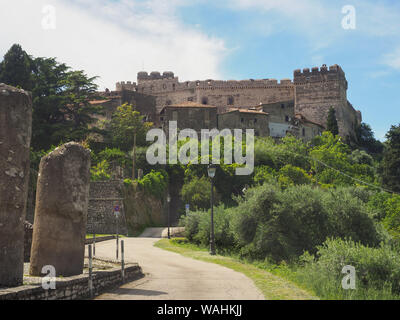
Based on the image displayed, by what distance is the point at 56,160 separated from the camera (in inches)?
414

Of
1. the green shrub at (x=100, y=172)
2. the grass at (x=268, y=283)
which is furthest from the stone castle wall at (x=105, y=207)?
the grass at (x=268, y=283)

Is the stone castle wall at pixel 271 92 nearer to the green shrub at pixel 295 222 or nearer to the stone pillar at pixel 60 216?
the green shrub at pixel 295 222

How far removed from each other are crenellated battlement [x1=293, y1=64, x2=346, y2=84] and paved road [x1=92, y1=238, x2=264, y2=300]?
59.4 meters

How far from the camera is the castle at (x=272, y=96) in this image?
Result: 66.9m

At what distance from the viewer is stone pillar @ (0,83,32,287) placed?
8000mm

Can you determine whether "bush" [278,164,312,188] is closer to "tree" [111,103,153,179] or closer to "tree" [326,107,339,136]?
"tree" [111,103,153,179]

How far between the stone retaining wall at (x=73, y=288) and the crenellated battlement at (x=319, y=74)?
211ft

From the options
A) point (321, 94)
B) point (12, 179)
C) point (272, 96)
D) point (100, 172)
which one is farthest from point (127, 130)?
point (12, 179)

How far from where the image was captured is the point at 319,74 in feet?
231

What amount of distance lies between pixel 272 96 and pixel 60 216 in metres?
66.9

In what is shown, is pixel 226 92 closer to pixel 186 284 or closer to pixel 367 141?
pixel 367 141
